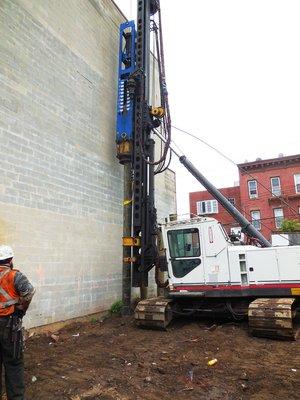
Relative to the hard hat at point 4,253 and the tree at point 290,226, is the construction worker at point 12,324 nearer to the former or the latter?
the hard hat at point 4,253

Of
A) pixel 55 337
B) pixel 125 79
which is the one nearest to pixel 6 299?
pixel 55 337

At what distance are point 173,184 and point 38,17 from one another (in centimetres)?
979

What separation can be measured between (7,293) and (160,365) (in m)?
2.89

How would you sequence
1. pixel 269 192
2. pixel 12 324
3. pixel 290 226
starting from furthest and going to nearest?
pixel 269 192
pixel 290 226
pixel 12 324

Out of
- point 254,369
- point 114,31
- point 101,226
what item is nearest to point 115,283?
point 101,226

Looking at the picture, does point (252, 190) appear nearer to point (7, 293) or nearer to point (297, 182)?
point (297, 182)

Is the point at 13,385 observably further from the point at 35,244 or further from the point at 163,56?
the point at 163,56

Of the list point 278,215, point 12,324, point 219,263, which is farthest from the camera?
point 278,215

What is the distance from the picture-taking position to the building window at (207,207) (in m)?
38.7

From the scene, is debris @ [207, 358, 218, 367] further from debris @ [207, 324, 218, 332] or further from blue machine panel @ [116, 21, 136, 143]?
blue machine panel @ [116, 21, 136, 143]

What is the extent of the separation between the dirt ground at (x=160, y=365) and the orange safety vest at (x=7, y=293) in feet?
4.04

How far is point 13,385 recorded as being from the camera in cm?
441

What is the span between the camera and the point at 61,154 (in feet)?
31.0

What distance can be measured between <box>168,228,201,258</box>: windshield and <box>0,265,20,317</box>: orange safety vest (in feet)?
17.8
